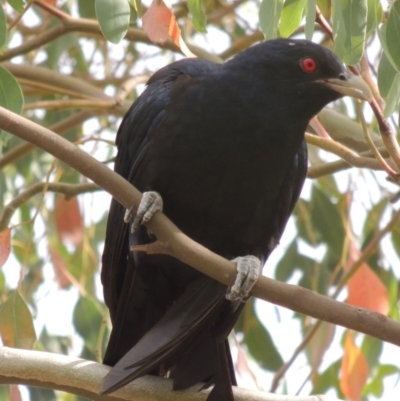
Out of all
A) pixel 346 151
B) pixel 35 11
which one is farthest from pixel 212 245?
pixel 35 11

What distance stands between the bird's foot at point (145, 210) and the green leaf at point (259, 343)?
181cm

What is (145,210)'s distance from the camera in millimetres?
2732

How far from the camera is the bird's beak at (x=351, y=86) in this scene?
9.94 feet

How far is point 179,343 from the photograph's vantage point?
305 centimetres

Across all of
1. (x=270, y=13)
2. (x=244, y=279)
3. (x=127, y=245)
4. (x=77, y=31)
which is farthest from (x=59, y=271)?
(x=270, y=13)

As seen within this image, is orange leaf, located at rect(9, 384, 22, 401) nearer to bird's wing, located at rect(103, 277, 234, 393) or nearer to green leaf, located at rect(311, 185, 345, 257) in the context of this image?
bird's wing, located at rect(103, 277, 234, 393)

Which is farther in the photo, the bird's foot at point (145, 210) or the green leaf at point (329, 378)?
the green leaf at point (329, 378)

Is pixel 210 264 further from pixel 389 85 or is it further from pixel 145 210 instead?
pixel 389 85

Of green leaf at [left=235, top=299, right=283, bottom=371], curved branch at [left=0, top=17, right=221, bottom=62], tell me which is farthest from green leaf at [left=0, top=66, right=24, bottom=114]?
green leaf at [left=235, top=299, right=283, bottom=371]

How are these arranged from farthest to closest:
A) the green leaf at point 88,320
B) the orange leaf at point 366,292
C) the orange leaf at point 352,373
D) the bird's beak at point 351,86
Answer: the green leaf at point 88,320 < the orange leaf at point 366,292 < the orange leaf at point 352,373 < the bird's beak at point 351,86

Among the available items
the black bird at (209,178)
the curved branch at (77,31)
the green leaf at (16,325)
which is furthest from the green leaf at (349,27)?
the curved branch at (77,31)

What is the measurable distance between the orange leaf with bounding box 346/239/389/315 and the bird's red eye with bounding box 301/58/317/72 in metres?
1.28

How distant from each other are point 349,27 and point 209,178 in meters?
0.83

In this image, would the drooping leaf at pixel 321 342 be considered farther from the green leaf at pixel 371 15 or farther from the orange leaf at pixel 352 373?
the green leaf at pixel 371 15
